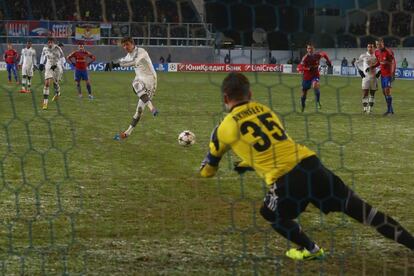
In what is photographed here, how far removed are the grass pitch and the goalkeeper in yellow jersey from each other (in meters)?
0.46

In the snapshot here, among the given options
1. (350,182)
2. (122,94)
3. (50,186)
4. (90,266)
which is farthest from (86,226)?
(122,94)

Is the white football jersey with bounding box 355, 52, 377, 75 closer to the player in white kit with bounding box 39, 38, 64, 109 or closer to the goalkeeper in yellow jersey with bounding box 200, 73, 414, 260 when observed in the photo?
the player in white kit with bounding box 39, 38, 64, 109

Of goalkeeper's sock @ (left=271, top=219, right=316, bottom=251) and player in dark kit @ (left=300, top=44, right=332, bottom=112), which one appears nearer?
goalkeeper's sock @ (left=271, top=219, right=316, bottom=251)

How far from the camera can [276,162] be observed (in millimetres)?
4234

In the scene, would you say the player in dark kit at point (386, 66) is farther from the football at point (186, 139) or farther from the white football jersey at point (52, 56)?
the white football jersey at point (52, 56)

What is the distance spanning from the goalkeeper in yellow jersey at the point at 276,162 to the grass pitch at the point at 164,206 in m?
Result: 0.46

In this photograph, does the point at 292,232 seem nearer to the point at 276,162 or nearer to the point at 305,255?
the point at 305,255

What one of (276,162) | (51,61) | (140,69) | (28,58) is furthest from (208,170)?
(28,58)

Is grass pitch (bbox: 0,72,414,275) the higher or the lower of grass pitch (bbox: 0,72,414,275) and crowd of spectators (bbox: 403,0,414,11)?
the lower

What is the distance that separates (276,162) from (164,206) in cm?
222

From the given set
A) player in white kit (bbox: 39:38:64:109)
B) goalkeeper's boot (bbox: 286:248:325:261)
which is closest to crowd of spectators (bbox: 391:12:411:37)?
player in white kit (bbox: 39:38:64:109)

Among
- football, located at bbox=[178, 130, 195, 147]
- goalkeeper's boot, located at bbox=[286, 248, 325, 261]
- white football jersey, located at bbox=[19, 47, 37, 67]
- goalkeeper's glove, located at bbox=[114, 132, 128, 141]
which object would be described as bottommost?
goalkeeper's boot, located at bbox=[286, 248, 325, 261]

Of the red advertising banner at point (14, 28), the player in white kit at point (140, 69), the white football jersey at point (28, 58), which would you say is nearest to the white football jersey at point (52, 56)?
the red advertising banner at point (14, 28)

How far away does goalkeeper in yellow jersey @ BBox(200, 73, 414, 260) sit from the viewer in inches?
165
